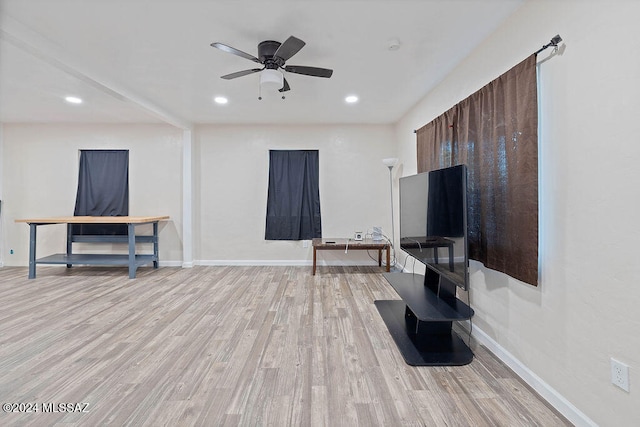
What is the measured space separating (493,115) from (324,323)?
2.24 m

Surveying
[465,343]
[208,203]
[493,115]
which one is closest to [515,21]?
[493,115]

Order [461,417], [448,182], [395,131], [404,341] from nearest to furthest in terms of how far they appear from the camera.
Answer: [461,417] < [448,182] < [404,341] < [395,131]

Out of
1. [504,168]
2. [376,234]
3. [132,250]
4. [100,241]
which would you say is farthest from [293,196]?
[504,168]

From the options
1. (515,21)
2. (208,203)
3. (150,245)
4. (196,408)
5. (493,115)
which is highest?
(515,21)

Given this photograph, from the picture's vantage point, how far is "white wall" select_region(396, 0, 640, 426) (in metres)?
1.23

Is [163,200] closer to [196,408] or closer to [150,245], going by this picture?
[150,245]

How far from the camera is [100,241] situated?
4.83 meters

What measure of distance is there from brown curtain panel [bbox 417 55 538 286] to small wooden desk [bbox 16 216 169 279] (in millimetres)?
4398

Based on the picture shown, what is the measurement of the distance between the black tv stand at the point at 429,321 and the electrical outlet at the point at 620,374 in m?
0.74

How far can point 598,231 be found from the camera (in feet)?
4.46

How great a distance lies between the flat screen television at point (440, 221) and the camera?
6.26 ft

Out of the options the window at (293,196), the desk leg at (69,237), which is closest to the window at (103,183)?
the desk leg at (69,237)

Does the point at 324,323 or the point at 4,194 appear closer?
the point at 324,323

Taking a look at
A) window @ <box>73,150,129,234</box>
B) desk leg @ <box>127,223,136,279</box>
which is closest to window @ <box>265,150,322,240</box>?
desk leg @ <box>127,223,136,279</box>
